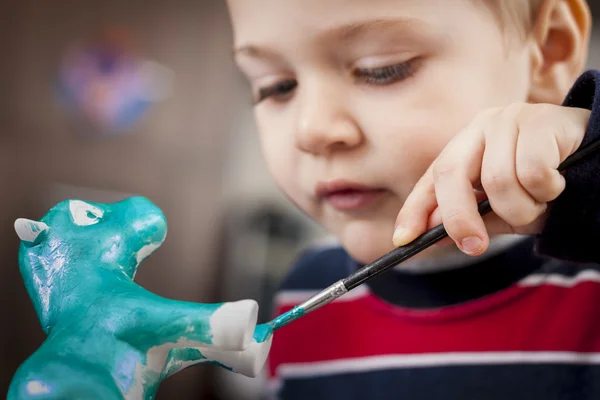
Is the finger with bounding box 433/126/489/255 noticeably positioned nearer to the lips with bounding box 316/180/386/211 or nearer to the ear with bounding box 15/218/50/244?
Result: the lips with bounding box 316/180/386/211

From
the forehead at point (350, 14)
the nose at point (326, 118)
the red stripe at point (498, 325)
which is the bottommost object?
the red stripe at point (498, 325)

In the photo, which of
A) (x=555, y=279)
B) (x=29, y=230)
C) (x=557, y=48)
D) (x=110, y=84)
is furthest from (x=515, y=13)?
(x=110, y=84)

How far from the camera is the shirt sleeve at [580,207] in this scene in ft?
1.23

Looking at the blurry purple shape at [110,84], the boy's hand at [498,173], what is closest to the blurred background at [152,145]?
the blurry purple shape at [110,84]

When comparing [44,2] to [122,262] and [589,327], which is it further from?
[589,327]

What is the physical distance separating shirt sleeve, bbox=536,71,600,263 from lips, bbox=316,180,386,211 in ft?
0.46

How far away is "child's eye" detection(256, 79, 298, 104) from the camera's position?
487mm

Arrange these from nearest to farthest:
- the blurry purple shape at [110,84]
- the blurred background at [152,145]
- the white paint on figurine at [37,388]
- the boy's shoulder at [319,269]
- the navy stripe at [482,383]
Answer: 1. the white paint on figurine at [37,388]
2. the navy stripe at [482,383]
3. the boy's shoulder at [319,269]
4. the blurred background at [152,145]
5. the blurry purple shape at [110,84]

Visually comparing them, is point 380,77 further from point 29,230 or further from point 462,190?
point 29,230

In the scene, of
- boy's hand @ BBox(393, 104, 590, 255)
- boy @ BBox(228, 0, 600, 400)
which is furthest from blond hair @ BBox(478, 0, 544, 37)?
boy's hand @ BBox(393, 104, 590, 255)

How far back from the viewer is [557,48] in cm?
50

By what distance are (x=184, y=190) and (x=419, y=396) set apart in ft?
3.75

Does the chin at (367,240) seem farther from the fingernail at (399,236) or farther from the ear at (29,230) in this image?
the ear at (29,230)

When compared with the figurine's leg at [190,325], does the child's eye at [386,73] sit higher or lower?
higher
